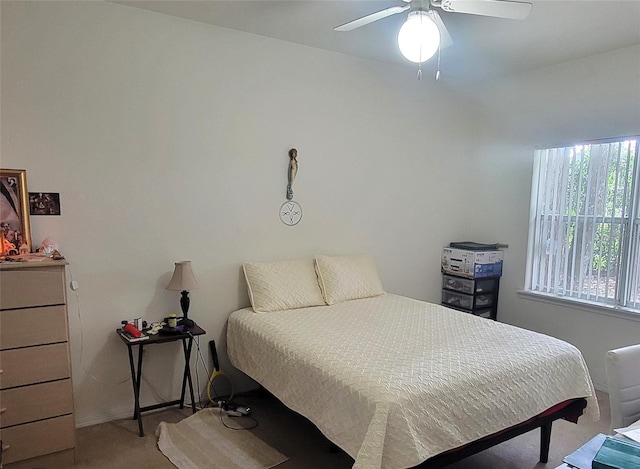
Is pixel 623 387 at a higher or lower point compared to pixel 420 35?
lower

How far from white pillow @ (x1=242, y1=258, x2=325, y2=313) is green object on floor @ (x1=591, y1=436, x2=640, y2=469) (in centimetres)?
211

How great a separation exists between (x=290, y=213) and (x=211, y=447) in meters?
1.71

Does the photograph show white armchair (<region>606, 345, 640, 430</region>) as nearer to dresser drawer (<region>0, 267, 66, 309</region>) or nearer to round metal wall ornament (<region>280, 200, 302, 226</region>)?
round metal wall ornament (<region>280, 200, 302, 226</region>)

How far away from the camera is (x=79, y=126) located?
2.61 meters

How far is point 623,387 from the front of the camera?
172 cm

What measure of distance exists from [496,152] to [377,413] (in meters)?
3.24

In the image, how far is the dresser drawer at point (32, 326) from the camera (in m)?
2.11

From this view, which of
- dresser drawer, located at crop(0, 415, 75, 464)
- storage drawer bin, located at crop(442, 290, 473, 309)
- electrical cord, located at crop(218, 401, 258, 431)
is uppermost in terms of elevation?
storage drawer bin, located at crop(442, 290, 473, 309)

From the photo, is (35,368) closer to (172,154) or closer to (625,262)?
(172,154)

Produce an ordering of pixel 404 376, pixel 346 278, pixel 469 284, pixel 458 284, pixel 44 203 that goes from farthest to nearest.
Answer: pixel 458 284 → pixel 469 284 → pixel 346 278 → pixel 44 203 → pixel 404 376

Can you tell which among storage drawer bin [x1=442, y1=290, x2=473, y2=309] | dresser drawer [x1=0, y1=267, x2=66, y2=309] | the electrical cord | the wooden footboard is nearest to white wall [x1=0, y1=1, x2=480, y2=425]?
the electrical cord

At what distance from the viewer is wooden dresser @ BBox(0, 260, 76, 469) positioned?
212 centimetres

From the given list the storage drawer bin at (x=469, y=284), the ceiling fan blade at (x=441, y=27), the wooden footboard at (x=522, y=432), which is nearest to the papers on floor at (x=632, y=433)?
the wooden footboard at (x=522, y=432)

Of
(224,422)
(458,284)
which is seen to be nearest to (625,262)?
(458,284)
